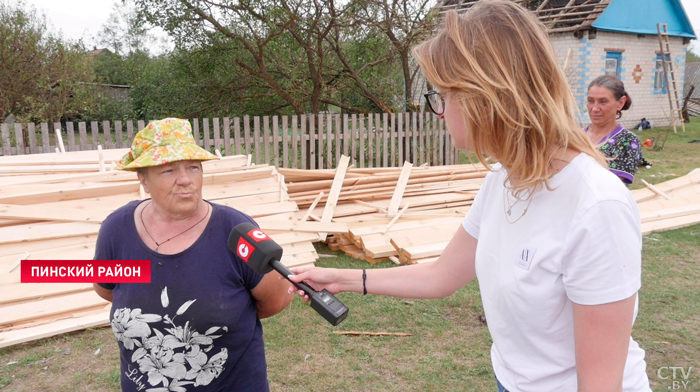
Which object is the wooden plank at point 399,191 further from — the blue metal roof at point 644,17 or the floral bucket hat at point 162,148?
the blue metal roof at point 644,17

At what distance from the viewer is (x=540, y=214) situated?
1397 millimetres

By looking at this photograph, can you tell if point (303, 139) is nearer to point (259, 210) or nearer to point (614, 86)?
point (259, 210)

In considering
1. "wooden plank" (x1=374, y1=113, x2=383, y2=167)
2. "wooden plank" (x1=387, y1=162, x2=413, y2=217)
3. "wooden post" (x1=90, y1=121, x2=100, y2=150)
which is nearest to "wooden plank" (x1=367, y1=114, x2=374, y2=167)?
"wooden plank" (x1=374, y1=113, x2=383, y2=167)

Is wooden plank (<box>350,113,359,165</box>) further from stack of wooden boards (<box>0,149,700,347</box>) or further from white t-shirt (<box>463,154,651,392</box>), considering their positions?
white t-shirt (<box>463,154,651,392</box>)

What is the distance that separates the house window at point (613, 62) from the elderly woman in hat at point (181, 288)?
22276 millimetres

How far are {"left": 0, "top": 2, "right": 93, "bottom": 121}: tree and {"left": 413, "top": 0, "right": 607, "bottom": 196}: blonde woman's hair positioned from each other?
1850 cm

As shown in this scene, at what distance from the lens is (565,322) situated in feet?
4.58

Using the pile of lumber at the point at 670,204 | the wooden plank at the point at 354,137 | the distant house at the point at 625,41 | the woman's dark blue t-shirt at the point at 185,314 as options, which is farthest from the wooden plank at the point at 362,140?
the woman's dark blue t-shirt at the point at 185,314

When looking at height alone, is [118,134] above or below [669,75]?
below

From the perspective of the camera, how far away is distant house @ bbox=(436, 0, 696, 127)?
64.8ft

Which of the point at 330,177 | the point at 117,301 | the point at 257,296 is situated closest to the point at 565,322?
the point at 257,296

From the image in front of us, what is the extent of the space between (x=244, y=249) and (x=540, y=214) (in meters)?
1.10

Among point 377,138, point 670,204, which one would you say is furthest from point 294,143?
point 670,204

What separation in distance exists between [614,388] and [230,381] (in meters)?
1.64
